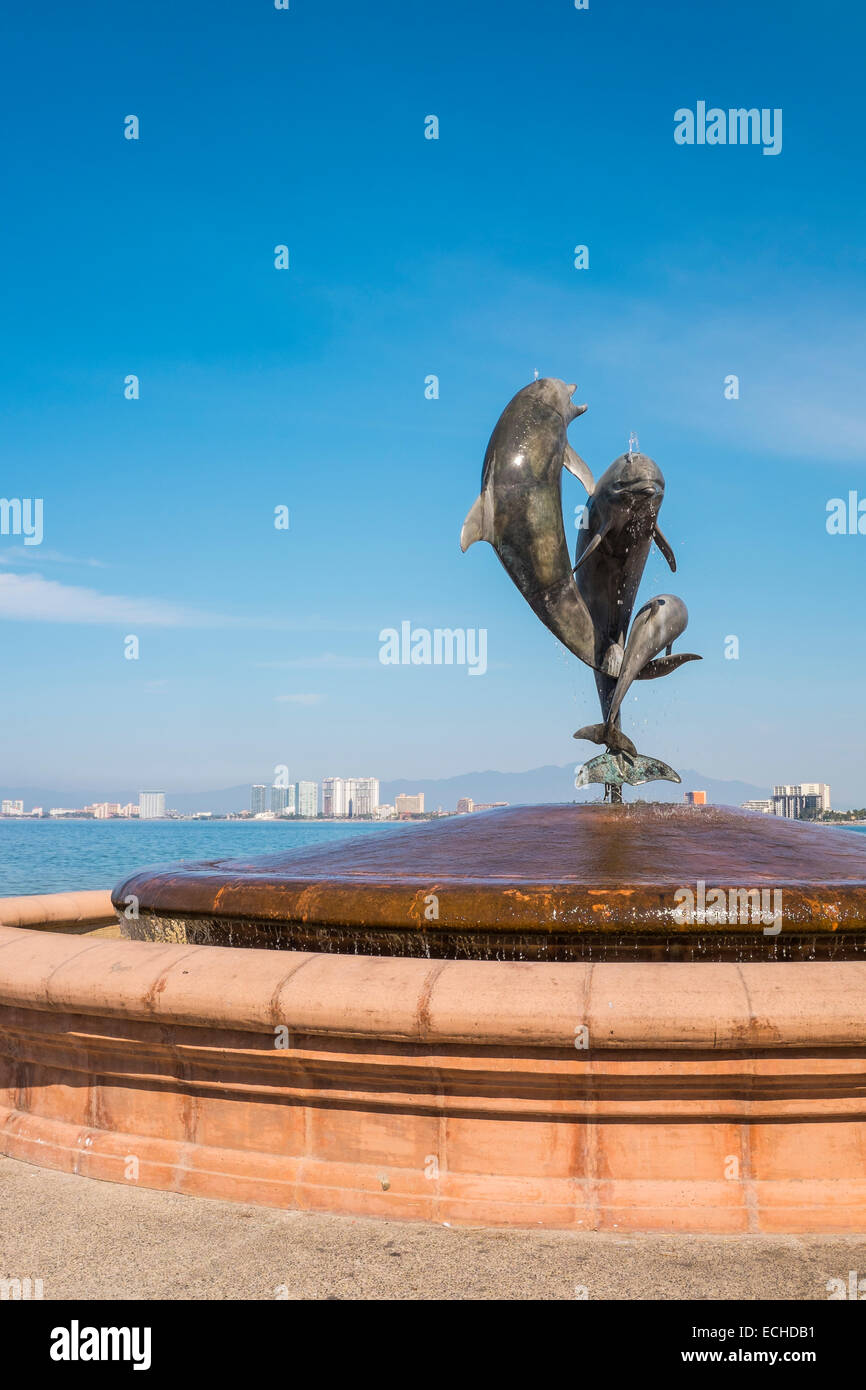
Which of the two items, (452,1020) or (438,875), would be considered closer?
(452,1020)

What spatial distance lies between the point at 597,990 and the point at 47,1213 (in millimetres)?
2023

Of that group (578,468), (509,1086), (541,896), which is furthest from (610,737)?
(509,1086)

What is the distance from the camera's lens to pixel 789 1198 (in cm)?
347

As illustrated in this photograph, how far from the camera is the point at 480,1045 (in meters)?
3.52

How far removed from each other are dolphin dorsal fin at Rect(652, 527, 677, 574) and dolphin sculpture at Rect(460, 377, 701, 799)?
0.03m

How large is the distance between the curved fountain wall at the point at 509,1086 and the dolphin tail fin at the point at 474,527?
515 cm

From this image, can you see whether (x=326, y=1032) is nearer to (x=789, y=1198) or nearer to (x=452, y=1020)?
(x=452, y=1020)

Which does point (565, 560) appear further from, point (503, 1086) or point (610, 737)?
point (503, 1086)

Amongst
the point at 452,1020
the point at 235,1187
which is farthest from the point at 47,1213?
the point at 452,1020

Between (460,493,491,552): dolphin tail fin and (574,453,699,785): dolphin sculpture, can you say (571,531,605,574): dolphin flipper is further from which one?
(460,493,491,552): dolphin tail fin

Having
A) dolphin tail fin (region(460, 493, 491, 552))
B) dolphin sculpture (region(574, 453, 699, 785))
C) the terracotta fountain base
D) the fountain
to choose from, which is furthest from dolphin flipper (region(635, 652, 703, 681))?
the terracotta fountain base

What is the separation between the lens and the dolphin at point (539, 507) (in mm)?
8148

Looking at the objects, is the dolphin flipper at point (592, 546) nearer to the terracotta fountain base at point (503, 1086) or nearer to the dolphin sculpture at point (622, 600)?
the dolphin sculpture at point (622, 600)
